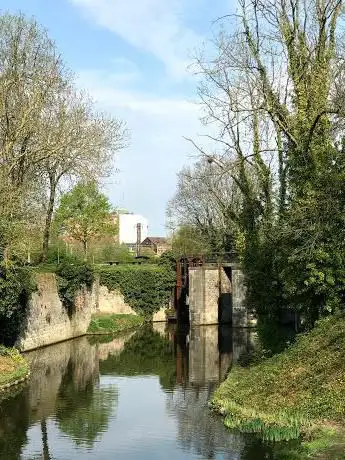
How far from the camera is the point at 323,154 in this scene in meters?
19.5

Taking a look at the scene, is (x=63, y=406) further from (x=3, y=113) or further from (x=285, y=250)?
(x=3, y=113)

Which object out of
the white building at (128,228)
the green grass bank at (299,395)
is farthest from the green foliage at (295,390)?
the white building at (128,228)

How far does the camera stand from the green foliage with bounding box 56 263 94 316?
3219cm

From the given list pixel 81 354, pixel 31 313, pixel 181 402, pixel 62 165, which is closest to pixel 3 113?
pixel 62 165

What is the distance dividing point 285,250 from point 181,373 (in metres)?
7.43

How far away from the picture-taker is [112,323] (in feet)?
123

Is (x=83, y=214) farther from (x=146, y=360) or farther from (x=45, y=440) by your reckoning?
(x=45, y=440)

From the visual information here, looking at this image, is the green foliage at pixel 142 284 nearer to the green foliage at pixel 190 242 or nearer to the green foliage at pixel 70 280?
the green foliage at pixel 70 280

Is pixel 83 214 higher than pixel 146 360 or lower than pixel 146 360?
higher

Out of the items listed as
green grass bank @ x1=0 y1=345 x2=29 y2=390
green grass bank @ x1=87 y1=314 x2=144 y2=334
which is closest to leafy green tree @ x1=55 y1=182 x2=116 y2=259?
green grass bank @ x1=87 y1=314 x2=144 y2=334

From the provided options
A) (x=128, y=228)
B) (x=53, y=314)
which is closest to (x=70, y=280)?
(x=53, y=314)

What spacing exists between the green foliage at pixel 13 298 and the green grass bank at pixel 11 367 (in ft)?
4.73

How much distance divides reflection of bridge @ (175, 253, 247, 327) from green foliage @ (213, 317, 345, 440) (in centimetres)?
2101

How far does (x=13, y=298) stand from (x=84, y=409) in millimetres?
6966
